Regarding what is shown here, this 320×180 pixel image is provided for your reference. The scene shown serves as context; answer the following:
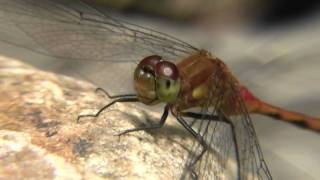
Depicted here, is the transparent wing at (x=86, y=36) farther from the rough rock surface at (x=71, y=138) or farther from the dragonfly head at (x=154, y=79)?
the dragonfly head at (x=154, y=79)

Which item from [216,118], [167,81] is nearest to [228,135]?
[216,118]

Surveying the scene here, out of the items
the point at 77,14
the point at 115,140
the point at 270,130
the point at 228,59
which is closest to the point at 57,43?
the point at 77,14

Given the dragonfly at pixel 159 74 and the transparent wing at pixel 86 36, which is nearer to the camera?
the dragonfly at pixel 159 74

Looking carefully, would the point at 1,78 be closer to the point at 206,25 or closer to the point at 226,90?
the point at 226,90

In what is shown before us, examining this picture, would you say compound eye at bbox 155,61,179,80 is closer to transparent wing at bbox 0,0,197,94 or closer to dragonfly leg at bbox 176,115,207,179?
dragonfly leg at bbox 176,115,207,179

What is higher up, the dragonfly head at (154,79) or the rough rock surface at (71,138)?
the dragonfly head at (154,79)

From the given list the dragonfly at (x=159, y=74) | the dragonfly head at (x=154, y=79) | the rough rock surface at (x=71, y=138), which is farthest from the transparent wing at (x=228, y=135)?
the dragonfly head at (x=154, y=79)
